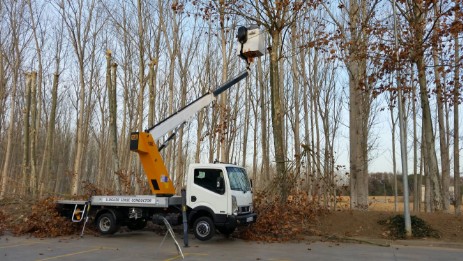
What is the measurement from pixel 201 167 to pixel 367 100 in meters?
16.9

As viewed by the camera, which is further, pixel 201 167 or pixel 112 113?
pixel 112 113

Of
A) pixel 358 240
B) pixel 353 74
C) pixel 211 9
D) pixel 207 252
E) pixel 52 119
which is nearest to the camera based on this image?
pixel 207 252

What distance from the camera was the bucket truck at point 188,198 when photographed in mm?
11359

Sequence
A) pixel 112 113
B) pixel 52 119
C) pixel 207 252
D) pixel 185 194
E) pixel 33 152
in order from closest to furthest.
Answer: pixel 207 252, pixel 185 194, pixel 112 113, pixel 33 152, pixel 52 119

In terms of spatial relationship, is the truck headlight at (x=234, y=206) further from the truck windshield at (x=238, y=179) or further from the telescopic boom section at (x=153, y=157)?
the telescopic boom section at (x=153, y=157)

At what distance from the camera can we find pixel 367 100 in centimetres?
2539

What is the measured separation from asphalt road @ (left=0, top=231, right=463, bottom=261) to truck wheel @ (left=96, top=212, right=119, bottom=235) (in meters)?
0.24

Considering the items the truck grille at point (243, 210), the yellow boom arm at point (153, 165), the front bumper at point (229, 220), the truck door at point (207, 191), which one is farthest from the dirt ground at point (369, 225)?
the yellow boom arm at point (153, 165)

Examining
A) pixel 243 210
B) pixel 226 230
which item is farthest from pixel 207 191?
pixel 226 230

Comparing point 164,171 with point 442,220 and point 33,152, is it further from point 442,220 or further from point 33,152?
point 33,152

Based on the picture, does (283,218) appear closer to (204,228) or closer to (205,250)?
(204,228)

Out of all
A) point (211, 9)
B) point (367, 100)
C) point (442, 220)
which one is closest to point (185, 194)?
point (211, 9)

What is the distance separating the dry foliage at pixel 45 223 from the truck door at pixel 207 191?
4905 mm

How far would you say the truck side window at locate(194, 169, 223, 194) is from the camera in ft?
37.9
